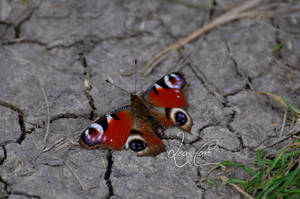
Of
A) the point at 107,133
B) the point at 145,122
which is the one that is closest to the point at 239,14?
the point at 145,122

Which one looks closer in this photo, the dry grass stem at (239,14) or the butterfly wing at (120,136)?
the butterfly wing at (120,136)

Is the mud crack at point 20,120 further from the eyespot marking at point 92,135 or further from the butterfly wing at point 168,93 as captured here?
the butterfly wing at point 168,93

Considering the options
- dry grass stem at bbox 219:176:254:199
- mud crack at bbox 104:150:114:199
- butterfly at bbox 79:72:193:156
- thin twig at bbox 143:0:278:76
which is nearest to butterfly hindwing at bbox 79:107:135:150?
butterfly at bbox 79:72:193:156

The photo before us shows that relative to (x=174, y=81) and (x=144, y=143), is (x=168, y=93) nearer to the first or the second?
(x=174, y=81)

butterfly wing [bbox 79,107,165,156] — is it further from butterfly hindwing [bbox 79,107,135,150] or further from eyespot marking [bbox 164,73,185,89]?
eyespot marking [bbox 164,73,185,89]

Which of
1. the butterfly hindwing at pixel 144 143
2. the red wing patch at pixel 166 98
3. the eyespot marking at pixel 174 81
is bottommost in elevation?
the butterfly hindwing at pixel 144 143

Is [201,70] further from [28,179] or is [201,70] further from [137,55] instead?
[28,179]

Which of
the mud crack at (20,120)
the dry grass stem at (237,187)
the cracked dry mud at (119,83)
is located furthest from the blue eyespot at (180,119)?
the mud crack at (20,120)

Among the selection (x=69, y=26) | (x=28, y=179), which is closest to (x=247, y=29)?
(x=69, y=26)
